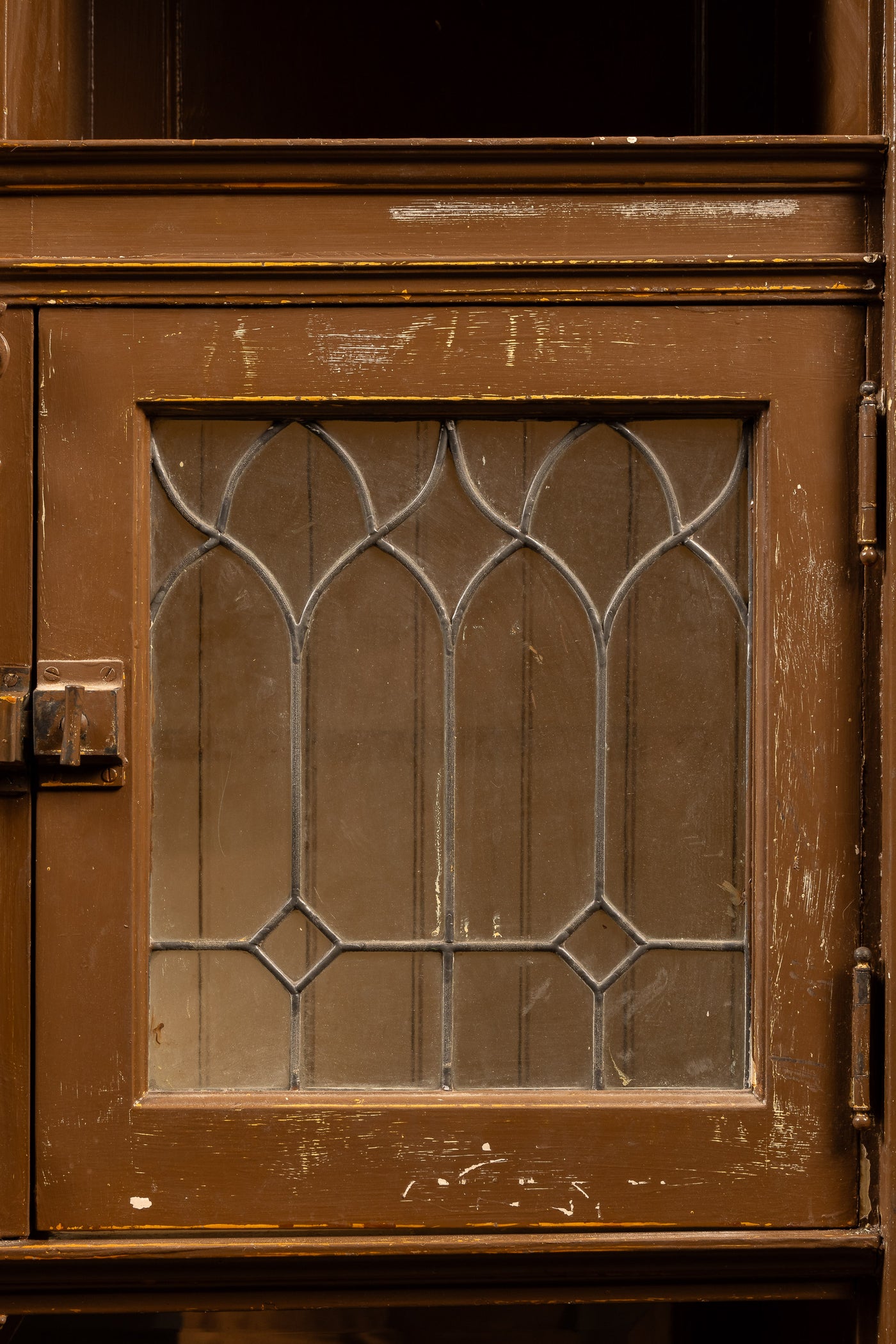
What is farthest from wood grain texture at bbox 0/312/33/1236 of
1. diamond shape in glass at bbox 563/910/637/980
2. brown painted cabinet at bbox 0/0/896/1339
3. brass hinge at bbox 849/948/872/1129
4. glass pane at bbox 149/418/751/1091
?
brass hinge at bbox 849/948/872/1129

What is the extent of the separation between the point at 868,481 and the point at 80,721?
689mm

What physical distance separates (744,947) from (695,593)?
316 mm

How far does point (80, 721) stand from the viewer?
85cm

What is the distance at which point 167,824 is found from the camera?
35.5 inches

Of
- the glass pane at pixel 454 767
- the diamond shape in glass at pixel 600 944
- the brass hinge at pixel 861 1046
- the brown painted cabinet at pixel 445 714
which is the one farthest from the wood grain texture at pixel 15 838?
the brass hinge at pixel 861 1046

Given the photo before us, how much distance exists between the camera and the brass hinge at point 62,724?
850mm

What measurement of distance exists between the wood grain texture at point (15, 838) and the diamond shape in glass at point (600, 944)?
47 cm

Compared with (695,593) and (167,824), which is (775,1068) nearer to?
(695,593)

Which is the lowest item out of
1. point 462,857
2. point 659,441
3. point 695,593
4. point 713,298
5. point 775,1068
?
point 775,1068

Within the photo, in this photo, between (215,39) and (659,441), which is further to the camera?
(215,39)

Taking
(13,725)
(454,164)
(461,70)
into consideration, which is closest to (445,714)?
(13,725)

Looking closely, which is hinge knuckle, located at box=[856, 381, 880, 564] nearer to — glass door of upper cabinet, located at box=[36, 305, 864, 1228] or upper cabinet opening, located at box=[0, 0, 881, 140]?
glass door of upper cabinet, located at box=[36, 305, 864, 1228]

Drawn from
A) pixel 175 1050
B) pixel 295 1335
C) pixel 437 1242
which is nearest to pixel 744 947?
pixel 437 1242

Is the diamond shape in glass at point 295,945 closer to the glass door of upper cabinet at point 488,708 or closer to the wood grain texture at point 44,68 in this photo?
the glass door of upper cabinet at point 488,708
